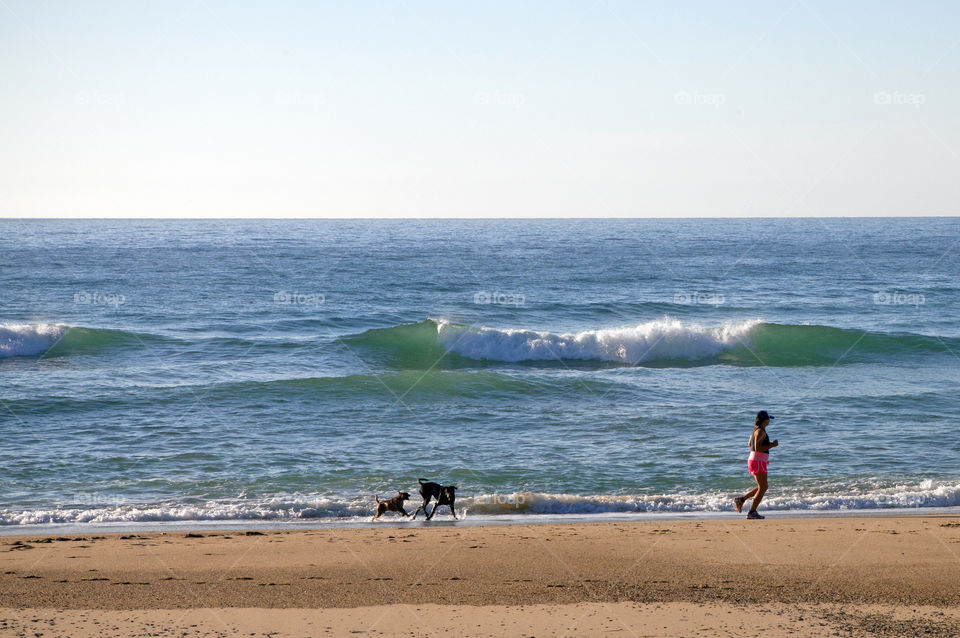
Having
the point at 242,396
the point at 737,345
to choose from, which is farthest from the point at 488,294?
the point at 242,396

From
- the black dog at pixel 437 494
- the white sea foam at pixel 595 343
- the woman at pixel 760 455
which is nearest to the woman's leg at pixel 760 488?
the woman at pixel 760 455

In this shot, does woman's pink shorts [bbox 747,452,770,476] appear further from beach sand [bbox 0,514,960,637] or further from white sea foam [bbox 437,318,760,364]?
white sea foam [bbox 437,318,760,364]

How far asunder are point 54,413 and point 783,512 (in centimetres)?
1343

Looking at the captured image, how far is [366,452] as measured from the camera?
13078 mm

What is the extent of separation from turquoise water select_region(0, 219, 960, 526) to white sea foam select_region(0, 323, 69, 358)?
8 cm

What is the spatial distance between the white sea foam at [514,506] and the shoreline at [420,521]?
0.11 meters

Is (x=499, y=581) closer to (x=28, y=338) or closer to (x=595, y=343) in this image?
(x=595, y=343)

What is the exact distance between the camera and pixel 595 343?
2486cm

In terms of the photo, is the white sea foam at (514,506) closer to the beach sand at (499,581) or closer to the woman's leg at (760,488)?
the woman's leg at (760,488)

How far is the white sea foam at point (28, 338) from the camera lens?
76.1 ft

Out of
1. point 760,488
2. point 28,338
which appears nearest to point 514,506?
point 760,488

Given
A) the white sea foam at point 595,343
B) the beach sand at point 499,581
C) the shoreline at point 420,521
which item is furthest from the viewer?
the white sea foam at point 595,343

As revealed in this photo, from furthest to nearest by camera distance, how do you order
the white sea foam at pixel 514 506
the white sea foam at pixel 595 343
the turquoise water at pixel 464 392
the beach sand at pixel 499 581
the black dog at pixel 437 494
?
the white sea foam at pixel 595 343
the turquoise water at pixel 464 392
the white sea foam at pixel 514 506
the black dog at pixel 437 494
the beach sand at pixel 499 581

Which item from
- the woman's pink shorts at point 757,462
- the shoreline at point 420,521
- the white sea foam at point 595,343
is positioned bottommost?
the shoreline at point 420,521
